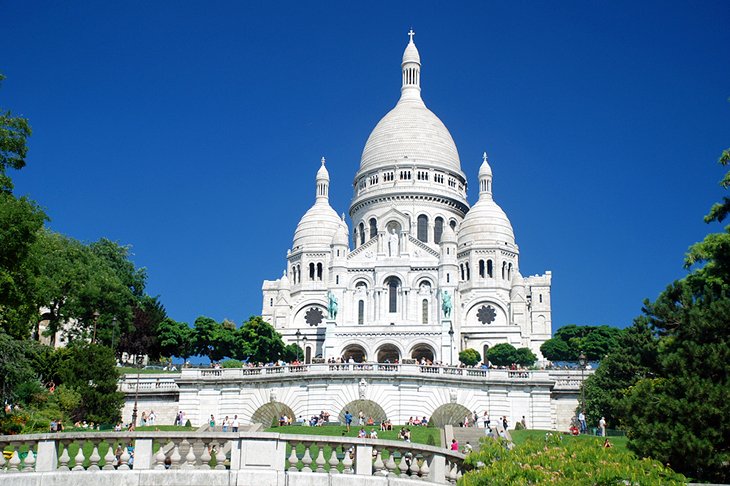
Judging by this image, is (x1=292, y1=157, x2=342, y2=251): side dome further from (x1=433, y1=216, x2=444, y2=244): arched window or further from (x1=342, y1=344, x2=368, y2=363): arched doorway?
(x1=342, y1=344, x2=368, y2=363): arched doorway

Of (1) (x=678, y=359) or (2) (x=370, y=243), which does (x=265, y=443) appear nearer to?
(1) (x=678, y=359)

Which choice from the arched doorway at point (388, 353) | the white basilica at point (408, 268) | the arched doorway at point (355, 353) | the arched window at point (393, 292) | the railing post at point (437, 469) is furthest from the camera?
the arched window at point (393, 292)

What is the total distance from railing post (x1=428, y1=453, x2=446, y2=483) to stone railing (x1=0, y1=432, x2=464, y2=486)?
0.02 m

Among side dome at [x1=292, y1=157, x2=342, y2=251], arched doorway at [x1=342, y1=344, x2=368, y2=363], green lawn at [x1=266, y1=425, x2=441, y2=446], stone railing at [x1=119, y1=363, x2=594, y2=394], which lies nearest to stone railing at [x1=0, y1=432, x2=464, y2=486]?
green lawn at [x1=266, y1=425, x2=441, y2=446]

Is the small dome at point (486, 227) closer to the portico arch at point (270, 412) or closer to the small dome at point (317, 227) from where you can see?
the small dome at point (317, 227)

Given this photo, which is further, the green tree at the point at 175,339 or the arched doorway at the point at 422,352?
the arched doorway at the point at 422,352

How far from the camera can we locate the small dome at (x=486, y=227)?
98.9 m

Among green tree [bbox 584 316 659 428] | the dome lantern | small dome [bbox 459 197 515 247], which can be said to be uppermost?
the dome lantern

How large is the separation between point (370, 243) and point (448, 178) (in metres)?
16.7

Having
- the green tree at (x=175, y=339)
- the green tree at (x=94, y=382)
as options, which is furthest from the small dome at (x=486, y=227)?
the green tree at (x=94, y=382)

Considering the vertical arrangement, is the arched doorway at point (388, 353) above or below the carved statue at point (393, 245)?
below

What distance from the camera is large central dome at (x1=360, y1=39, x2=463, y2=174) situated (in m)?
106

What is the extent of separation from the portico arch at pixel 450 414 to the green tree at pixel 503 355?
33.5 m

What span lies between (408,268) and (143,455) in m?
73.7
